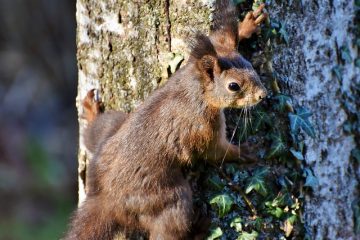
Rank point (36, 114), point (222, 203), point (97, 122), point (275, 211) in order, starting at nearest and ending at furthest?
point (222, 203)
point (275, 211)
point (97, 122)
point (36, 114)

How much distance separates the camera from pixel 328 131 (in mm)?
3164

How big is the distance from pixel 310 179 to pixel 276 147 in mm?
261

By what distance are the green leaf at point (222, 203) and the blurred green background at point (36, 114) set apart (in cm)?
451

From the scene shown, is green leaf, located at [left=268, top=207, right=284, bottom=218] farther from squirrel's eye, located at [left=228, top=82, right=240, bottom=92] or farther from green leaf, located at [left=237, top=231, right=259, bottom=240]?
squirrel's eye, located at [left=228, top=82, right=240, bottom=92]

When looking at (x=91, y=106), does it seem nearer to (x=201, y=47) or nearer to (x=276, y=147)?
(x=201, y=47)

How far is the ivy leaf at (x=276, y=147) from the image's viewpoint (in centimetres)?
286

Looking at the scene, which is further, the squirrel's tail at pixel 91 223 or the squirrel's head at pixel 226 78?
the squirrel's tail at pixel 91 223

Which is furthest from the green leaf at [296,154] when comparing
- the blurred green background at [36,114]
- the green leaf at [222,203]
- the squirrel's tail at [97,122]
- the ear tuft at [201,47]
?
the blurred green background at [36,114]

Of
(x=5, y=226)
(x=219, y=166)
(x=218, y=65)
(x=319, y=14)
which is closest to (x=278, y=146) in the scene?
(x=219, y=166)

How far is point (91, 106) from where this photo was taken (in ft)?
10.3

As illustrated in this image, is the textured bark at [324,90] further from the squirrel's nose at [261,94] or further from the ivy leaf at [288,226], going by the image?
the squirrel's nose at [261,94]

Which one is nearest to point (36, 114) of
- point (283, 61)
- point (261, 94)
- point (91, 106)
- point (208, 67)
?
point (91, 106)

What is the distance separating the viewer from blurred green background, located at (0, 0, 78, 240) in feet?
23.5

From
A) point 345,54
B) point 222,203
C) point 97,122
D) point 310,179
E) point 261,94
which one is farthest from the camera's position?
point 345,54
